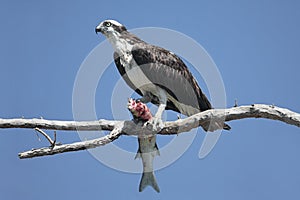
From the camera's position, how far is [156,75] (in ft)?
33.8

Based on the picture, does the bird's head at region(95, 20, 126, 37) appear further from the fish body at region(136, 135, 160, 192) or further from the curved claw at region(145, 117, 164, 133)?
the fish body at region(136, 135, 160, 192)

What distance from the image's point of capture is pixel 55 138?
27.5 ft

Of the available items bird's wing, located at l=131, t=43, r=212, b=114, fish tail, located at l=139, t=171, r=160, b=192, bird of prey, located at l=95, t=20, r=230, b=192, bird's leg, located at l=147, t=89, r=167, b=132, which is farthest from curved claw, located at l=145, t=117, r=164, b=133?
bird's wing, located at l=131, t=43, r=212, b=114

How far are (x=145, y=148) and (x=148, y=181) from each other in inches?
21.5

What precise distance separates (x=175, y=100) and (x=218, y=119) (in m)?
1.70

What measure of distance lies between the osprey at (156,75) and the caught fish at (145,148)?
843 millimetres

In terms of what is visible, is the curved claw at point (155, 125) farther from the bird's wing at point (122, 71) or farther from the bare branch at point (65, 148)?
the bird's wing at point (122, 71)

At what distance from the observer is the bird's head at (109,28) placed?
10.7m

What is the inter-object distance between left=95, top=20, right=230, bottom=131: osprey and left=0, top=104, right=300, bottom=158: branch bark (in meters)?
1.08

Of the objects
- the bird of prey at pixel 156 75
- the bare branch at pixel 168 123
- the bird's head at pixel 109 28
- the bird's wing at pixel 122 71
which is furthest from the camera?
the bird's head at pixel 109 28

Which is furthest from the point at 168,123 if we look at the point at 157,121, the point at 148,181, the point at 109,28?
the point at 109,28

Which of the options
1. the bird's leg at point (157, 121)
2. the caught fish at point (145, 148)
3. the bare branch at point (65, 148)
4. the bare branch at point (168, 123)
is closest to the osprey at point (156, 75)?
the bird's leg at point (157, 121)

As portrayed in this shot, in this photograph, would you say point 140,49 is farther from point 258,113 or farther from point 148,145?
point 258,113

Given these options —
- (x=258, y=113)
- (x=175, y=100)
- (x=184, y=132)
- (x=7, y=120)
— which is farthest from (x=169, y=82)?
(x=7, y=120)
